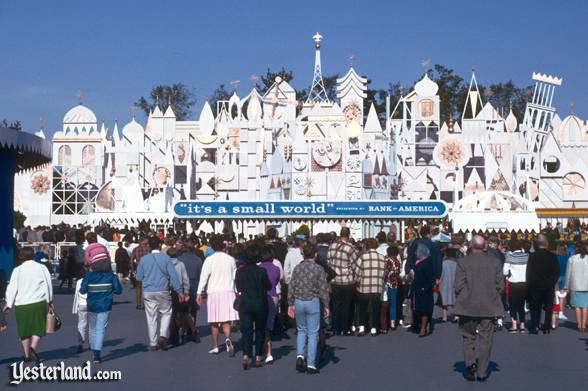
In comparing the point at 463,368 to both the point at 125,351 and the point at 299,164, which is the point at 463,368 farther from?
the point at 299,164

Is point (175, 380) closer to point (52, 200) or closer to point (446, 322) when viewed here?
point (446, 322)

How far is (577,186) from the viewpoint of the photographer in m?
61.0

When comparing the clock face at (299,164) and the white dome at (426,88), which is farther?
the white dome at (426,88)

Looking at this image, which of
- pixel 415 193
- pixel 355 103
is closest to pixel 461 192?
pixel 415 193

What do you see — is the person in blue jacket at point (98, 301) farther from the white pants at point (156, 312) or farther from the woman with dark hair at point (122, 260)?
the woman with dark hair at point (122, 260)

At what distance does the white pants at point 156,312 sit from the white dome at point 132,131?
203 ft

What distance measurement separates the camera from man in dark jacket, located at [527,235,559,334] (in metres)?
15.0

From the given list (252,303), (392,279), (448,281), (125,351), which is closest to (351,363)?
(252,303)

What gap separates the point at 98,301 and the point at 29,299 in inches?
39.0

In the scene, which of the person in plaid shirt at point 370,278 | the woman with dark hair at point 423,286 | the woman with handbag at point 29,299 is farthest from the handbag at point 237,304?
the woman with dark hair at point 423,286

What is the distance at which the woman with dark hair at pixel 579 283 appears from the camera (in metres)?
15.5

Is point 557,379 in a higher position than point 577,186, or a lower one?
lower

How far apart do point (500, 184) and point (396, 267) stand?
46.2 meters

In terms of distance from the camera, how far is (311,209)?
38.2m
